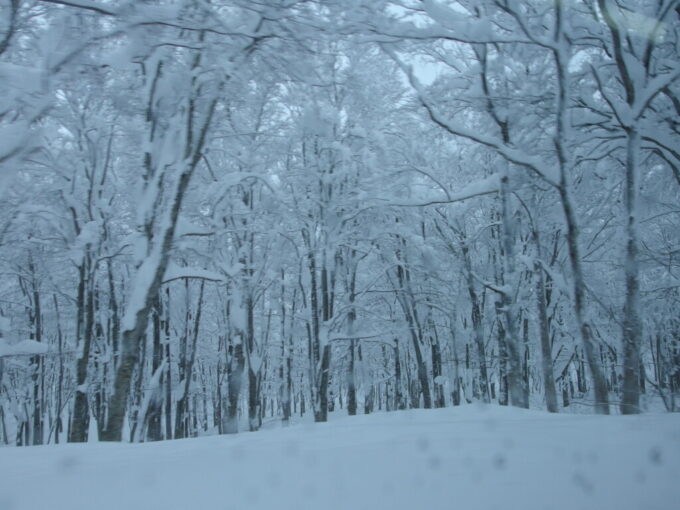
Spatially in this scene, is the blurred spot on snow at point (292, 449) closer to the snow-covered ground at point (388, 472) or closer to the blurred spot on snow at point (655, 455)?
the snow-covered ground at point (388, 472)

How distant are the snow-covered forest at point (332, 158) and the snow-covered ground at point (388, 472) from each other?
5.54 ft

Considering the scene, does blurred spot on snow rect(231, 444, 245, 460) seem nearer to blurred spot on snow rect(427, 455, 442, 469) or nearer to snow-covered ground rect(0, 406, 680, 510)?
snow-covered ground rect(0, 406, 680, 510)

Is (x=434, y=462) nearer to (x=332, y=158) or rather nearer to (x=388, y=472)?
(x=388, y=472)

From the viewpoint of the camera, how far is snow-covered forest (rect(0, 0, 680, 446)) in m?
4.86

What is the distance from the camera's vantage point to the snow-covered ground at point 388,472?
1.57m

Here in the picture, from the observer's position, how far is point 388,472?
178cm

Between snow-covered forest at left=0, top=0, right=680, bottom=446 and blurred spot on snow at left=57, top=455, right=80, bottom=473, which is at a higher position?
snow-covered forest at left=0, top=0, right=680, bottom=446

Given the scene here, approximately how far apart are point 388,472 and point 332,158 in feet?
44.7

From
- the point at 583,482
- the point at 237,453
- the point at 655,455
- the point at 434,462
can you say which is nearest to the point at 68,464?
the point at 237,453

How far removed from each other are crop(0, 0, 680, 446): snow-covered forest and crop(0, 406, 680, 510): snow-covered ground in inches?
66.4

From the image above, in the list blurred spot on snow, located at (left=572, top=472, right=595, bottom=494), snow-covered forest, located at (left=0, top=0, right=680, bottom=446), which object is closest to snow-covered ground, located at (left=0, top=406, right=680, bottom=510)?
blurred spot on snow, located at (left=572, top=472, right=595, bottom=494)

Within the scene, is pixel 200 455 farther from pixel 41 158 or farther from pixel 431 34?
pixel 41 158

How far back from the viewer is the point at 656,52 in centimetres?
690

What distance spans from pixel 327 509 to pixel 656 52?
854cm
